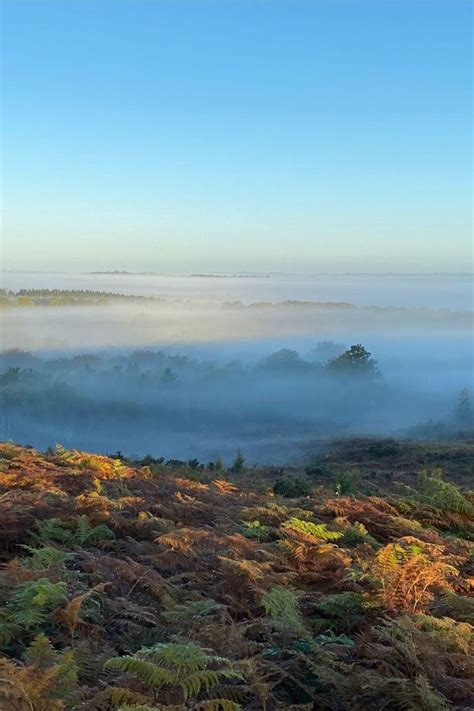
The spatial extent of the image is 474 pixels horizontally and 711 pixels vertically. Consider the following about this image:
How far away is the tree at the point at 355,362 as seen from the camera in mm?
118750

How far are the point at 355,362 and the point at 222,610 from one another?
125 m

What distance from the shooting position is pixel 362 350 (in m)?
116

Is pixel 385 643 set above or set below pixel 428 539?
above

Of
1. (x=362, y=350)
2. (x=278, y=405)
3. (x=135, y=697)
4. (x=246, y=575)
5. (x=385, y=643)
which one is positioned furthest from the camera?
(x=278, y=405)

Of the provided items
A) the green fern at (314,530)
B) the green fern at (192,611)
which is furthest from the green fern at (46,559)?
the green fern at (314,530)

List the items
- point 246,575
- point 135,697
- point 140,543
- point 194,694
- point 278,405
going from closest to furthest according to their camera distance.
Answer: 1. point 135,697
2. point 194,694
3. point 246,575
4. point 140,543
5. point 278,405

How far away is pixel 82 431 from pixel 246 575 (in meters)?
129

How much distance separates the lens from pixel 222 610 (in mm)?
5129

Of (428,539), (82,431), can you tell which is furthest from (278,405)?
(428,539)

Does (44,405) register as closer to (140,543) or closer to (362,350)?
(362,350)

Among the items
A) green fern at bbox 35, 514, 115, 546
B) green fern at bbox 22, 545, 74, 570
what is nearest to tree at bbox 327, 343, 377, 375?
green fern at bbox 35, 514, 115, 546

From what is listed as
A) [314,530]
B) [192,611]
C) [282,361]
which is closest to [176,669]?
[192,611]

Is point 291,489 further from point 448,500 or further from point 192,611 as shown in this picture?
point 192,611

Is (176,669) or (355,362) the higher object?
(176,669)
